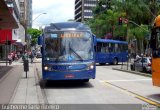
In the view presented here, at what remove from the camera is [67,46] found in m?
20.8

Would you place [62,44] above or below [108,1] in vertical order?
below

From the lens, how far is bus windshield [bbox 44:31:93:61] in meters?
20.6

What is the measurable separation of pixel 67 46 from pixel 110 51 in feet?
104

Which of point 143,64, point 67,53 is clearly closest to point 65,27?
point 67,53

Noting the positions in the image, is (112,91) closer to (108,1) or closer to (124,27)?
(124,27)

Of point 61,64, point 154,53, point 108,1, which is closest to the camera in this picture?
point 154,53

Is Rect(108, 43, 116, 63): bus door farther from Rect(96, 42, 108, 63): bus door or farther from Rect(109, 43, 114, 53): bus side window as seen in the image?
Rect(96, 42, 108, 63): bus door

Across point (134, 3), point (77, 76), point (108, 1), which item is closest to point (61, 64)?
point (77, 76)

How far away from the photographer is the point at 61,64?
20484 mm

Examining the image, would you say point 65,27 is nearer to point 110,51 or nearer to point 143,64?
point 143,64

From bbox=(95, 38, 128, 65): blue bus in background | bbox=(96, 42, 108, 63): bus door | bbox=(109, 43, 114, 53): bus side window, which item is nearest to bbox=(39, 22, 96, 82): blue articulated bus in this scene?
bbox=(95, 38, 128, 65): blue bus in background

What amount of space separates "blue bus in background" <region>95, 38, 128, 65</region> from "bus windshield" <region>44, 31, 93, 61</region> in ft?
91.7

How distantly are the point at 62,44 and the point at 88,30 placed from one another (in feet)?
5.02

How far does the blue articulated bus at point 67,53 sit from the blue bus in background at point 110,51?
91.5ft
